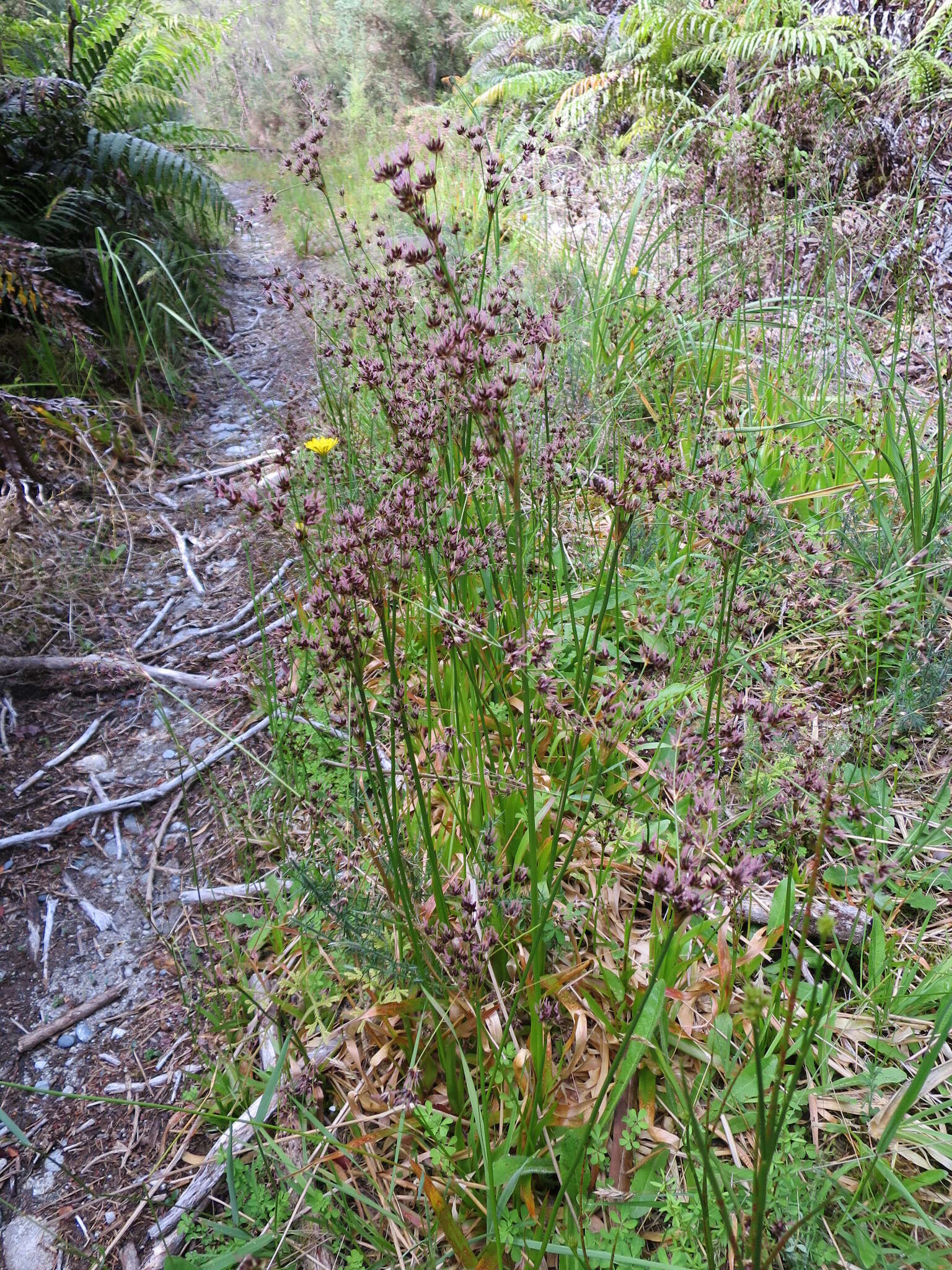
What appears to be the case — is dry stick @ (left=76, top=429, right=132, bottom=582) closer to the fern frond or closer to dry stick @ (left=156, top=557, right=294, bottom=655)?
dry stick @ (left=156, top=557, right=294, bottom=655)

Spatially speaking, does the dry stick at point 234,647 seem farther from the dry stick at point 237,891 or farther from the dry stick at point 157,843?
the dry stick at point 237,891

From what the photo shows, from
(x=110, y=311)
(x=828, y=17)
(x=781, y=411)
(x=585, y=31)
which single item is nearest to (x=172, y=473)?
(x=110, y=311)

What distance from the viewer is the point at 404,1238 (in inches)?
47.1

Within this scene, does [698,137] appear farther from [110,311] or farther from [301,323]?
[110,311]

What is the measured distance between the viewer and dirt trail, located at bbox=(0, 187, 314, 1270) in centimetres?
146

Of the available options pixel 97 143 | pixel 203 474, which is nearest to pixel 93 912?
pixel 203 474

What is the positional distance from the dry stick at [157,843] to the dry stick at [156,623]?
72 centimetres

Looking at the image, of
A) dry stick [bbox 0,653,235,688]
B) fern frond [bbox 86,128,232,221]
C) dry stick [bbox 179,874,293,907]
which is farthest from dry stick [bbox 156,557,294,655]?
fern frond [bbox 86,128,232,221]

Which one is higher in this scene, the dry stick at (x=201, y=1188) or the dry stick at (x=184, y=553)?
the dry stick at (x=184, y=553)

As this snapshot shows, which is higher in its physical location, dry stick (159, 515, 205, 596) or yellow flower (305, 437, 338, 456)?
yellow flower (305, 437, 338, 456)

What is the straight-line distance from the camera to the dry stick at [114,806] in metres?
2.04

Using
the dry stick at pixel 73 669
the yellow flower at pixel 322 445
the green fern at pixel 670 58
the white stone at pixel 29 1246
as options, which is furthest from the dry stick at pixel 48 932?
the green fern at pixel 670 58

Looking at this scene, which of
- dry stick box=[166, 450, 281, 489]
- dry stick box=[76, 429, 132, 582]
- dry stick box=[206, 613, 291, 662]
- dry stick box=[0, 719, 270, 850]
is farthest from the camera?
dry stick box=[166, 450, 281, 489]

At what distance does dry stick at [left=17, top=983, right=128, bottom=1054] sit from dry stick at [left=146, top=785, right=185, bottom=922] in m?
0.19
